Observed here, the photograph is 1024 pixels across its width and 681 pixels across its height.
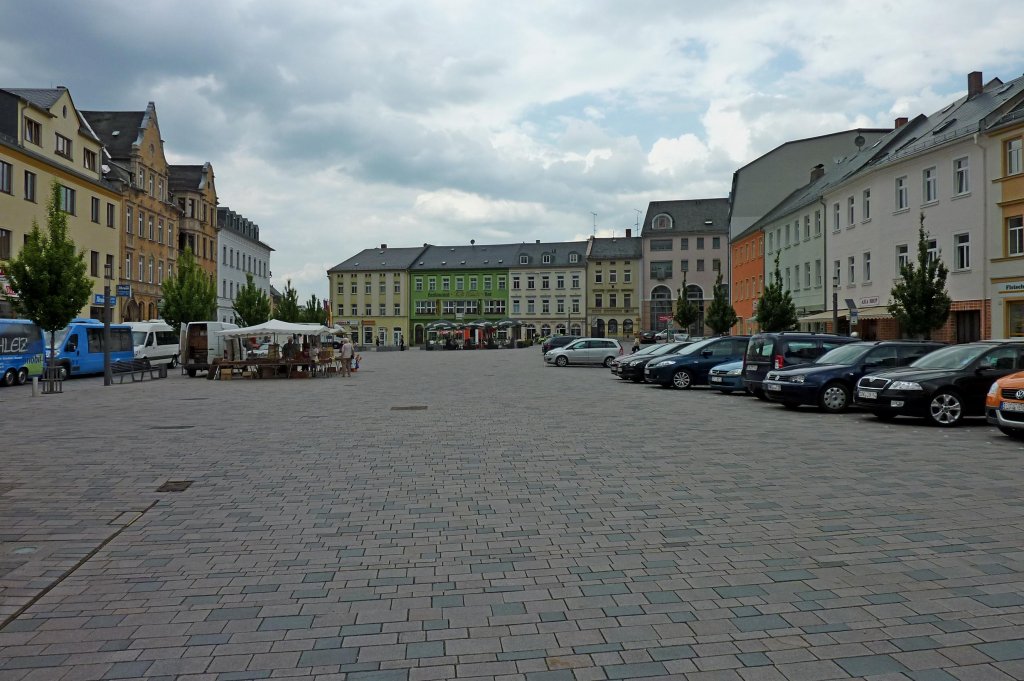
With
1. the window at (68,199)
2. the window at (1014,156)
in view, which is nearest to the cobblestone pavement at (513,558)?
the window at (1014,156)

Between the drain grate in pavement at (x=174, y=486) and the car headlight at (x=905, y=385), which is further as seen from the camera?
the car headlight at (x=905, y=385)

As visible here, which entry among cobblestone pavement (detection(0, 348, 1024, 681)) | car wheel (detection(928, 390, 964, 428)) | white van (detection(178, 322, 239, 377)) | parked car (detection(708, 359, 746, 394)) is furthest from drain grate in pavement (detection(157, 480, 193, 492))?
white van (detection(178, 322, 239, 377))

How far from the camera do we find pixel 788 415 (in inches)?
689

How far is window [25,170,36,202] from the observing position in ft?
135

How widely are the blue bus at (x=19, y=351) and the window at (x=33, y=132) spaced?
49.4 feet

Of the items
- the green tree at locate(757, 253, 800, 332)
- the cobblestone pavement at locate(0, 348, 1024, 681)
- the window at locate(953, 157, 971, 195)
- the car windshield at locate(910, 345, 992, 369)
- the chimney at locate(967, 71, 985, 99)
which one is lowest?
the cobblestone pavement at locate(0, 348, 1024, 681)

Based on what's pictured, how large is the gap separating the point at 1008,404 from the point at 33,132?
4445cm

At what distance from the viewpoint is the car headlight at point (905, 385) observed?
15.3 metres

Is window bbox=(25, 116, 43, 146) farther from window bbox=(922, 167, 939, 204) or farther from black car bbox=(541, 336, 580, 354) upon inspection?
window bbox=(922, 167, 939, 204)

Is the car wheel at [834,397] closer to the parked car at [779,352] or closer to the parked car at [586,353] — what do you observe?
the parked car at [779,352]

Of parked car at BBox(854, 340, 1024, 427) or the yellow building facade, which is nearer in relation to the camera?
parked car at BBox(854, 340, 1024, 427)

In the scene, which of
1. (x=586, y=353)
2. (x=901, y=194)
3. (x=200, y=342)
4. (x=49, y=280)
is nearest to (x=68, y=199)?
(x=200, y=342)

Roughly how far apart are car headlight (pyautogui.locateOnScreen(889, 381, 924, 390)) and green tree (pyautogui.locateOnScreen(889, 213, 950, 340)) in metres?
16.5

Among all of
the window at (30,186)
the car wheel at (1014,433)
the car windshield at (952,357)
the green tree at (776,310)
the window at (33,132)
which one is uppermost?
the window at (33,132)
